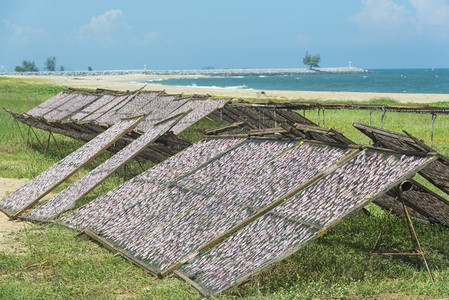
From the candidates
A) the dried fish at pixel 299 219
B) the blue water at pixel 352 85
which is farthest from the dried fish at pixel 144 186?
the blue water at pixel 352 85

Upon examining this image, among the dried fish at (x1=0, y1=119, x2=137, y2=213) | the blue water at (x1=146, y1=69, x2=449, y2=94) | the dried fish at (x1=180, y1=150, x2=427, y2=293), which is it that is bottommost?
the blue water at (x1=146, y1=69, x2=449, y2=94)

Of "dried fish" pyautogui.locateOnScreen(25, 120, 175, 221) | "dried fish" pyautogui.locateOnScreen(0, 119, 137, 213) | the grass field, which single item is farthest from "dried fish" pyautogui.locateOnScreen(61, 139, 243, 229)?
"dried fish" pyautogui.locateOnScreen(0, 119, 137, 213)

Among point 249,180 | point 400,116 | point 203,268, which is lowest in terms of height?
point 400,116

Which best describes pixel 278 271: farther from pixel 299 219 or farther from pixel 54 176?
pixel 54 176

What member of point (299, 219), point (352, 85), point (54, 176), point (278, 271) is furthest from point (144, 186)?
point (352, 85)

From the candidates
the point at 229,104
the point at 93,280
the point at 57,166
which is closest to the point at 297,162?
the point at 93,280

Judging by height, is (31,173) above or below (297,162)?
below

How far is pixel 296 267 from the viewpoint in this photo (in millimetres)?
7680

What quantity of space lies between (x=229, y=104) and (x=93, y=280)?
1047cm

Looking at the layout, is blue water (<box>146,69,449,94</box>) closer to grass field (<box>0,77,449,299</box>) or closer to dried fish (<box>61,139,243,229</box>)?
dried fish (<box>61,139,243,229</box>)

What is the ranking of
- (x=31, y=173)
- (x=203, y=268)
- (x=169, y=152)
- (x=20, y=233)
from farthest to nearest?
(x=31, y=173) → (x=169, y=152) → (x=20, y=233) → (x=203, y=268)

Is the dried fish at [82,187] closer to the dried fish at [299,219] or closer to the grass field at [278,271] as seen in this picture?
the grass field at [278,271]

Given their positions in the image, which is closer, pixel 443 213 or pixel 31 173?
pixel 443 213

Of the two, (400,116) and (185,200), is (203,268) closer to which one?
(185,200)
